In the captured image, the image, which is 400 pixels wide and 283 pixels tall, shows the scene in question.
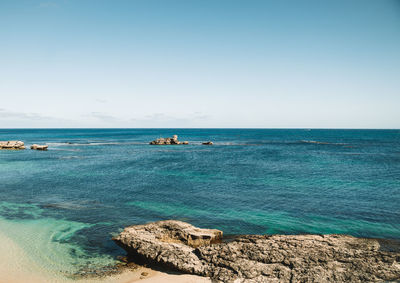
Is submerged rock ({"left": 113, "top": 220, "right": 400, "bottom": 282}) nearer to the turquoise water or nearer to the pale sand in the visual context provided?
the pale sand

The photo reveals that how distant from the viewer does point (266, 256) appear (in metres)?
12.7

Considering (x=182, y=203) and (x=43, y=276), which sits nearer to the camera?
(x=43, y=276)

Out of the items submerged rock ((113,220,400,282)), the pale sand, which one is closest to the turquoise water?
the pale sand

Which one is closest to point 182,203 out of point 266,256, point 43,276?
point 266,256

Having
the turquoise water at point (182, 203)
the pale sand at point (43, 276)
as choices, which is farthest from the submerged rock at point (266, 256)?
the turquoise water at point (182, 203)

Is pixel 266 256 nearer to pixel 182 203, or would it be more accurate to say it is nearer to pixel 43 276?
pixel 43 276

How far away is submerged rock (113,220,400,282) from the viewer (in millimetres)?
11469

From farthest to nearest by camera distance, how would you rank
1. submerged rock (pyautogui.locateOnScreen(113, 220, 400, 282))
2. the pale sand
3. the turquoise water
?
the turquoise water < the pale sand < submerged rock (pyautogui.locateOnScreen(113, 220, 400, 282))

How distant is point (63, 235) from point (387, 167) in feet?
167

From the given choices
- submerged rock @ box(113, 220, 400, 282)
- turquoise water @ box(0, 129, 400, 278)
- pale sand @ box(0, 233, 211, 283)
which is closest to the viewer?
submerged rock @ box(113, 220, 400, 282)

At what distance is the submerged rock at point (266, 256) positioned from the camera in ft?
37.6

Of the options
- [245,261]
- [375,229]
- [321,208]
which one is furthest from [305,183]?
[245,261]

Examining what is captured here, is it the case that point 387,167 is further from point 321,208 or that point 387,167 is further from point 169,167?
point 169,167

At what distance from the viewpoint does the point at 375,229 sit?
61.1ft
